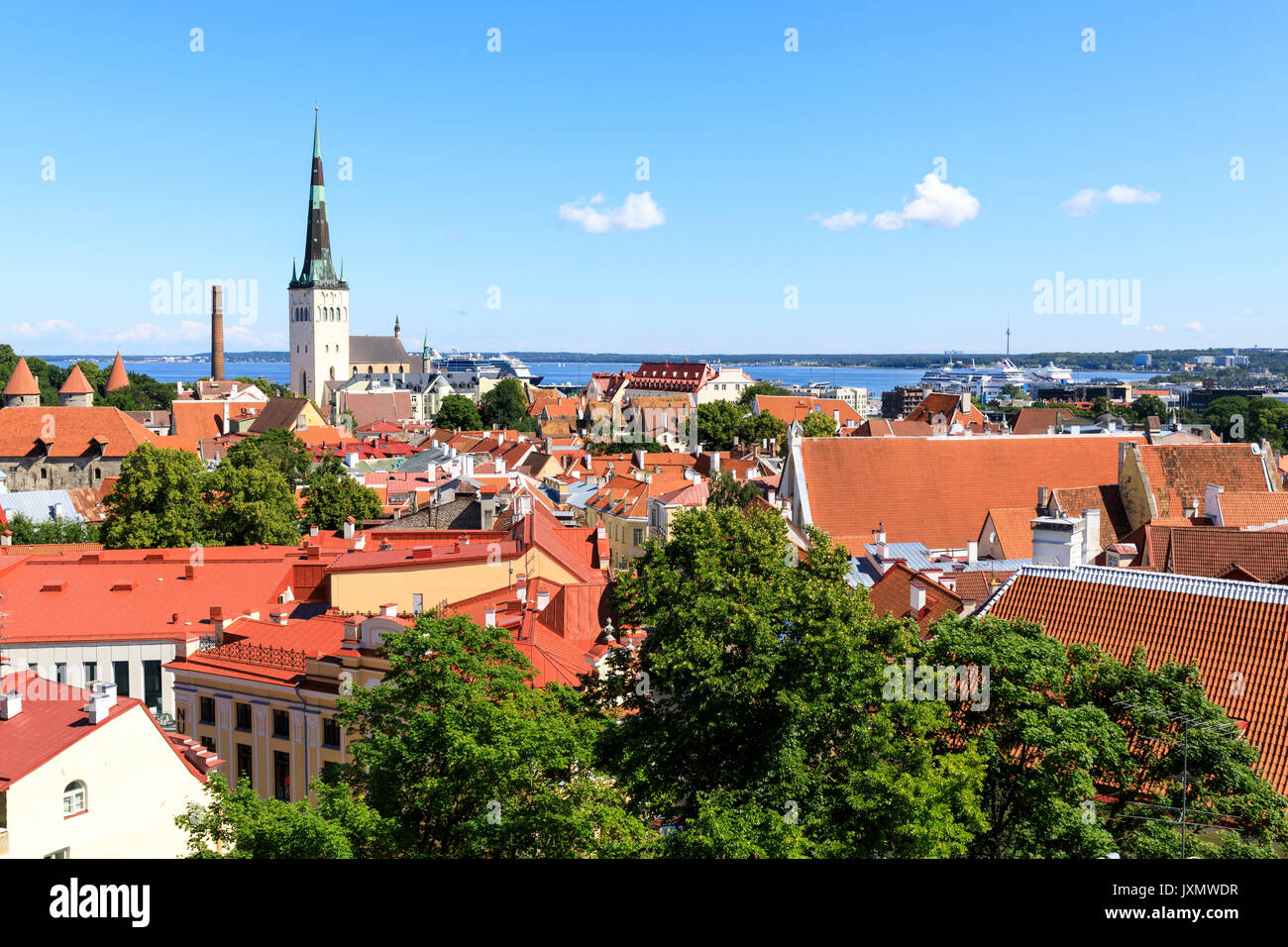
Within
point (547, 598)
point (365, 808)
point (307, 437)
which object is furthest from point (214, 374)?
point (365, 808)

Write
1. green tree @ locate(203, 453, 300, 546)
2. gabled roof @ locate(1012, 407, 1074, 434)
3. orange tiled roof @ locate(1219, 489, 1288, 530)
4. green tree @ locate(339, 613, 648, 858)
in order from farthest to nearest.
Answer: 1. gabled roof @ locate(1012, 407, 1074, 434)
2. green tree @ locate(203, 453, 300, 546)
3. orange tiled roof @ locate(1219, 489, 1288, 530)
4. green tree @ locate(339, 613, 648, 858)

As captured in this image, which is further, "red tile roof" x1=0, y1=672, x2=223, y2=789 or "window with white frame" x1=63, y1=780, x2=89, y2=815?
"window with white frame" x1=63, y1=780, x2=89, y2=815

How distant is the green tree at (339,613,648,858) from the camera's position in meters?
12.5

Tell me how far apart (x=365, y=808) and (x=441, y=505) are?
28457 mm

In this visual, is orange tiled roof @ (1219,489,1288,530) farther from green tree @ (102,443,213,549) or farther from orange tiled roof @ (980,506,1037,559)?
green tree @ (102,443,213,549)

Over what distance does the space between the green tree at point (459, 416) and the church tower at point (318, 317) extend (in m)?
43.5

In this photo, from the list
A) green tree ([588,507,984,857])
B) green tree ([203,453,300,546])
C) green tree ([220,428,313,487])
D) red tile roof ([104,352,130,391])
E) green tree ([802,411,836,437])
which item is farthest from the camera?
red tile roof ([104,352,130,391])

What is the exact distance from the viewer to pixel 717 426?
90562mm

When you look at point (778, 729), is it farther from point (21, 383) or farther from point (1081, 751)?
point (21, 383)

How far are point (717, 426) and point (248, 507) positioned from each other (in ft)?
171

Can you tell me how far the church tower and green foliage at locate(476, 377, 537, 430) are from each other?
122 ft

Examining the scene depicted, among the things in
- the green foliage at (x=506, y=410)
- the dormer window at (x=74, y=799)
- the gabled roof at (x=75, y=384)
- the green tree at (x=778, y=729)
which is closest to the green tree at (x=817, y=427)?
the green foliage at (x=506, y=410)

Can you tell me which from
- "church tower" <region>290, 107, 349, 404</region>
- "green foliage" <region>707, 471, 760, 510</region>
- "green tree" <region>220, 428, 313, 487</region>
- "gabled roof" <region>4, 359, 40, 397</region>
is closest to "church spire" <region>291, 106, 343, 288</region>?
"church tower" <region>290, 107, 349, 404</region>
